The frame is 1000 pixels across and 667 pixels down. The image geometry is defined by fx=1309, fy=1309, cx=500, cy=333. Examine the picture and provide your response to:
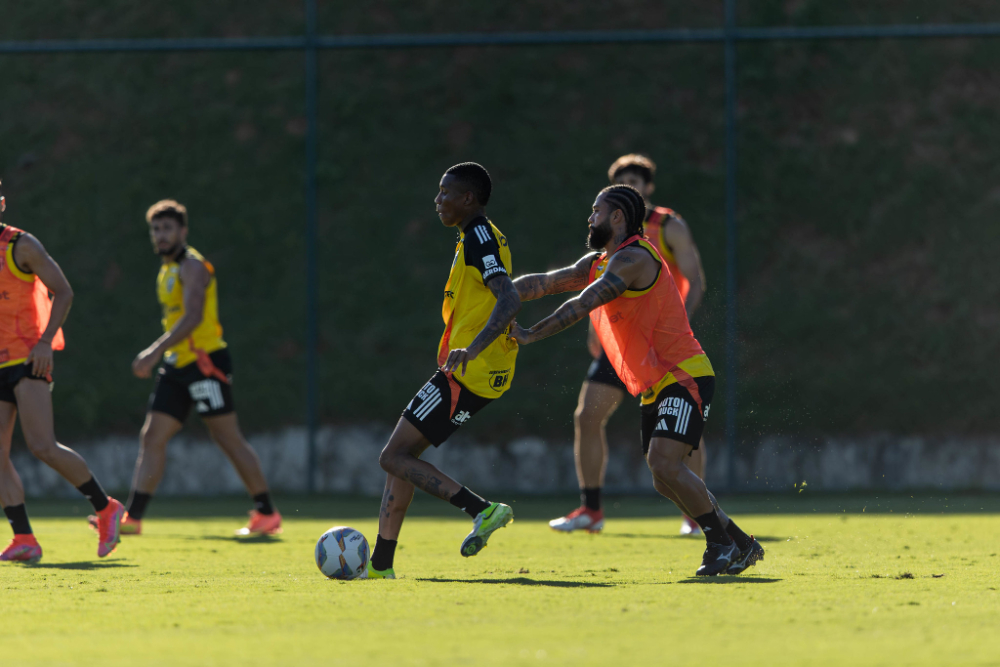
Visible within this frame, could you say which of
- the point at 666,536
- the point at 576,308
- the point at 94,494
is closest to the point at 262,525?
the point at 94,494

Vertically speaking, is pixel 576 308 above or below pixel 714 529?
above

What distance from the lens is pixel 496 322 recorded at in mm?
5863

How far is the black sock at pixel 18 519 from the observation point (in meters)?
7.29

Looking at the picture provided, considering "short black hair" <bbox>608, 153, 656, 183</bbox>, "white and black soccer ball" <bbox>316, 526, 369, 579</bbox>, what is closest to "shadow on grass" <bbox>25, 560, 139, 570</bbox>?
→ "white and black soccer ball" <bbox>316, 526, 369, 579</bbox>

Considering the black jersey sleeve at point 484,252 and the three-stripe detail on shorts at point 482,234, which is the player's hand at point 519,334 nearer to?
the black jersey sleeve at point 484,252

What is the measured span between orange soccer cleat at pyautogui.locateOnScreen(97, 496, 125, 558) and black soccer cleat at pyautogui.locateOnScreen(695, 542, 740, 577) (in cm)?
333

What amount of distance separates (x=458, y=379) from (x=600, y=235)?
97cm

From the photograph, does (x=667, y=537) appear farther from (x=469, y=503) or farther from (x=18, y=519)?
(x=18, y=519)

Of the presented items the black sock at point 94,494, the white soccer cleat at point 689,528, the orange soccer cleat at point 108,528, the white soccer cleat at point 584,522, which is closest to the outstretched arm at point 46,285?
the black sock at point 94,494

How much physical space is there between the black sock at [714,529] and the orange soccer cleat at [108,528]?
333cm

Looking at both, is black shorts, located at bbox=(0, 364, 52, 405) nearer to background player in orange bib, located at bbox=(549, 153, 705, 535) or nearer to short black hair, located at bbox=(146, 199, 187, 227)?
short black hair, located at bbox=(146, 199, 187, 227)

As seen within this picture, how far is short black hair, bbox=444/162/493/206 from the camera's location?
6.24 m

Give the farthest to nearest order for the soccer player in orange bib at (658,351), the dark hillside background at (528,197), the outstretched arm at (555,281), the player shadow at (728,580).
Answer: the dark hillside background at (528,197)
the outstretched arm at (555,281)
the soccer player in orange bib at (658,351)
the player shadow at (728,580)

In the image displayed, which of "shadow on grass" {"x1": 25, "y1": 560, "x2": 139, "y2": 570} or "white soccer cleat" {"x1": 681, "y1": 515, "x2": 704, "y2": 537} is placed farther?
"white soccer cleat" {"x1": 681, "y1": 515, "x2": 704, "y2": 537}
